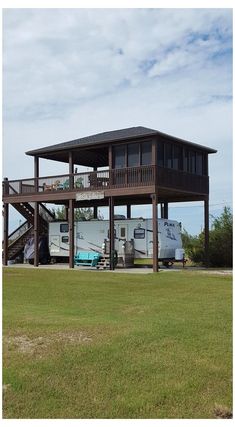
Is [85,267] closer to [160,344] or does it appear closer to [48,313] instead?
[48,313]

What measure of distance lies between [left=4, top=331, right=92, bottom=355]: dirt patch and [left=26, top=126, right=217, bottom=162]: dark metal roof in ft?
51.9

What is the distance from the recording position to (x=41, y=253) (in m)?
30.0

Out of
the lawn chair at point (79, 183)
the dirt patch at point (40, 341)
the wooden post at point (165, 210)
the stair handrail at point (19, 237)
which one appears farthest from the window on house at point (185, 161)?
the dirt patch at point (40, 341)

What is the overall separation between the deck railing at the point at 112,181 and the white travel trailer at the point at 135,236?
204cm

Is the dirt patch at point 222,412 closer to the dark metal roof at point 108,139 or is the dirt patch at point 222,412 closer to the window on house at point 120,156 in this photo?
the dark metal roof at point 108,139

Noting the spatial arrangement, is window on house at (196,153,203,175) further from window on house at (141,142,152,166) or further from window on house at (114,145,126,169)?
window on house at (114,145,126,169)

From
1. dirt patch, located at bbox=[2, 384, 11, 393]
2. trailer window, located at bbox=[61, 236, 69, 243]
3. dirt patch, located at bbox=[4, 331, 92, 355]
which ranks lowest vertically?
dirt patch, located at bbox=[2, 384, 11, 393]

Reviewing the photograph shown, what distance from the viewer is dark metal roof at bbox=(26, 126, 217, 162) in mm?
23500

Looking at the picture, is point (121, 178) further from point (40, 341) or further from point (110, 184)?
point (40, 341)

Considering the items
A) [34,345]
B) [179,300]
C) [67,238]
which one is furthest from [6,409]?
[67,238]

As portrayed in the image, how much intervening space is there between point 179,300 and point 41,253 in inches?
737

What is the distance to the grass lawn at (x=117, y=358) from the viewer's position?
17.0 feet

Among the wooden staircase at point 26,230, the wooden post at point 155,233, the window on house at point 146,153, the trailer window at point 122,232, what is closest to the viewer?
the wooden post at point 155,233

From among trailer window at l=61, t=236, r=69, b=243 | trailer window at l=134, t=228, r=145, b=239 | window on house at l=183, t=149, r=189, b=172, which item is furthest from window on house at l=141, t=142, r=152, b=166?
trailer window at l=61, t=236, r=69, b=243
